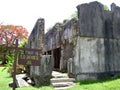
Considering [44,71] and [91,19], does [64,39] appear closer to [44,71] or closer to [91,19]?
[91,19]

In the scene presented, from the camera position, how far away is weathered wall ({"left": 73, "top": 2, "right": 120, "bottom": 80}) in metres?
11.6

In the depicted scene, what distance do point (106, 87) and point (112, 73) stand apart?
2.99 m

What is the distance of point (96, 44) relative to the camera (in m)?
A: 12.0

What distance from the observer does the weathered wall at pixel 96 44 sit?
11.6 meters

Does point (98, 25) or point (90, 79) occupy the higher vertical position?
point (98, 25)

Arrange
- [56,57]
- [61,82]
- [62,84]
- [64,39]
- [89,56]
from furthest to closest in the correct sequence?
[56,57] < [64,39] < [89,56] < [61,82] < [62,84]

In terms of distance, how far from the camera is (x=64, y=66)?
1541 cm

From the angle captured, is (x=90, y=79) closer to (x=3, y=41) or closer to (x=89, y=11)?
(x=89, y=11)

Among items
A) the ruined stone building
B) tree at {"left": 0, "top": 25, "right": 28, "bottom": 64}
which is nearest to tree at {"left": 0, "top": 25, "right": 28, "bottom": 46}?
tree at {"left": 0, "top": 25, "right": 28, "bottom": 64}

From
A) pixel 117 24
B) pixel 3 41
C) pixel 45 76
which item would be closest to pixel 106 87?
pixel 45 76

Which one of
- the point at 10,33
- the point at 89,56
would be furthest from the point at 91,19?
the point at 10,33

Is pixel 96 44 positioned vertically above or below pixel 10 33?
below

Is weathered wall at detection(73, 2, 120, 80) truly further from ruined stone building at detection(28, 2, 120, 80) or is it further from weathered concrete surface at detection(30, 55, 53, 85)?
weathered concrete surface at detection(30, 55, 53, 85)

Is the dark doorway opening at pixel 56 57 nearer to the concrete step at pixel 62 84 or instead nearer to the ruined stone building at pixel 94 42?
the ruined stone building at pixel 94 42
